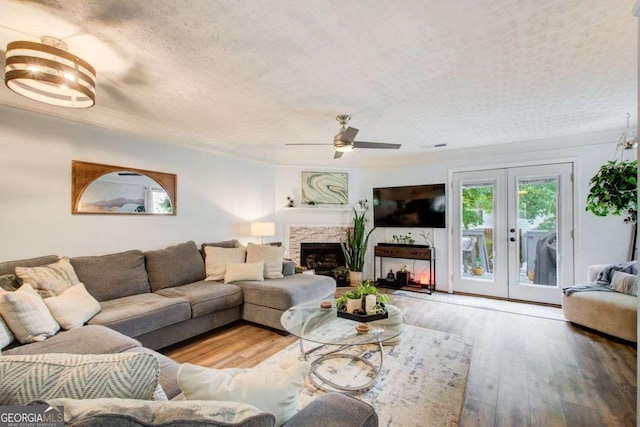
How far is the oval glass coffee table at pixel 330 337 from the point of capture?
7.14ft

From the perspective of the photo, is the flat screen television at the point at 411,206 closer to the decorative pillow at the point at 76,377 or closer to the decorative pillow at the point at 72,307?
the decorative pillow at the point at 72,307

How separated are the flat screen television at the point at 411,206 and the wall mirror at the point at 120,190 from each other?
368 centimetres

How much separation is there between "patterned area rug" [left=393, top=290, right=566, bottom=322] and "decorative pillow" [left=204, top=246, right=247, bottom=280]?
2.76 m

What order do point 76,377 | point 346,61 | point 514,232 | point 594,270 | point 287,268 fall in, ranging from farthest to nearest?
1. point 514,232
2. point 287,268
3. point 594,270
4. point 346,61
5. point 76,377

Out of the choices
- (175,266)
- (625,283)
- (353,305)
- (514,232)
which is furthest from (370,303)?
(514,232)

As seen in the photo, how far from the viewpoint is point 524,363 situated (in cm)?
260

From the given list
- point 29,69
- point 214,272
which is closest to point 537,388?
point 214,272

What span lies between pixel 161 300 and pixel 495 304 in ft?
14.8

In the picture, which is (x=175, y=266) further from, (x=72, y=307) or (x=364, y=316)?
(x=364, y=316)

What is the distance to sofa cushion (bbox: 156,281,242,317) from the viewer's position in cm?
297

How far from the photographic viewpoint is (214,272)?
3762mm

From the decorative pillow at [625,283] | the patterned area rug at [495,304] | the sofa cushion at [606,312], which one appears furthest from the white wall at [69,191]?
the decorative pillow at [625,283]

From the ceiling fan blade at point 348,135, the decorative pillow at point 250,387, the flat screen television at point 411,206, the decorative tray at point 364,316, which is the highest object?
the ceiling fan blade at point 348,135

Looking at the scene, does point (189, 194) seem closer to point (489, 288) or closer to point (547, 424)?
point (547, 424)
